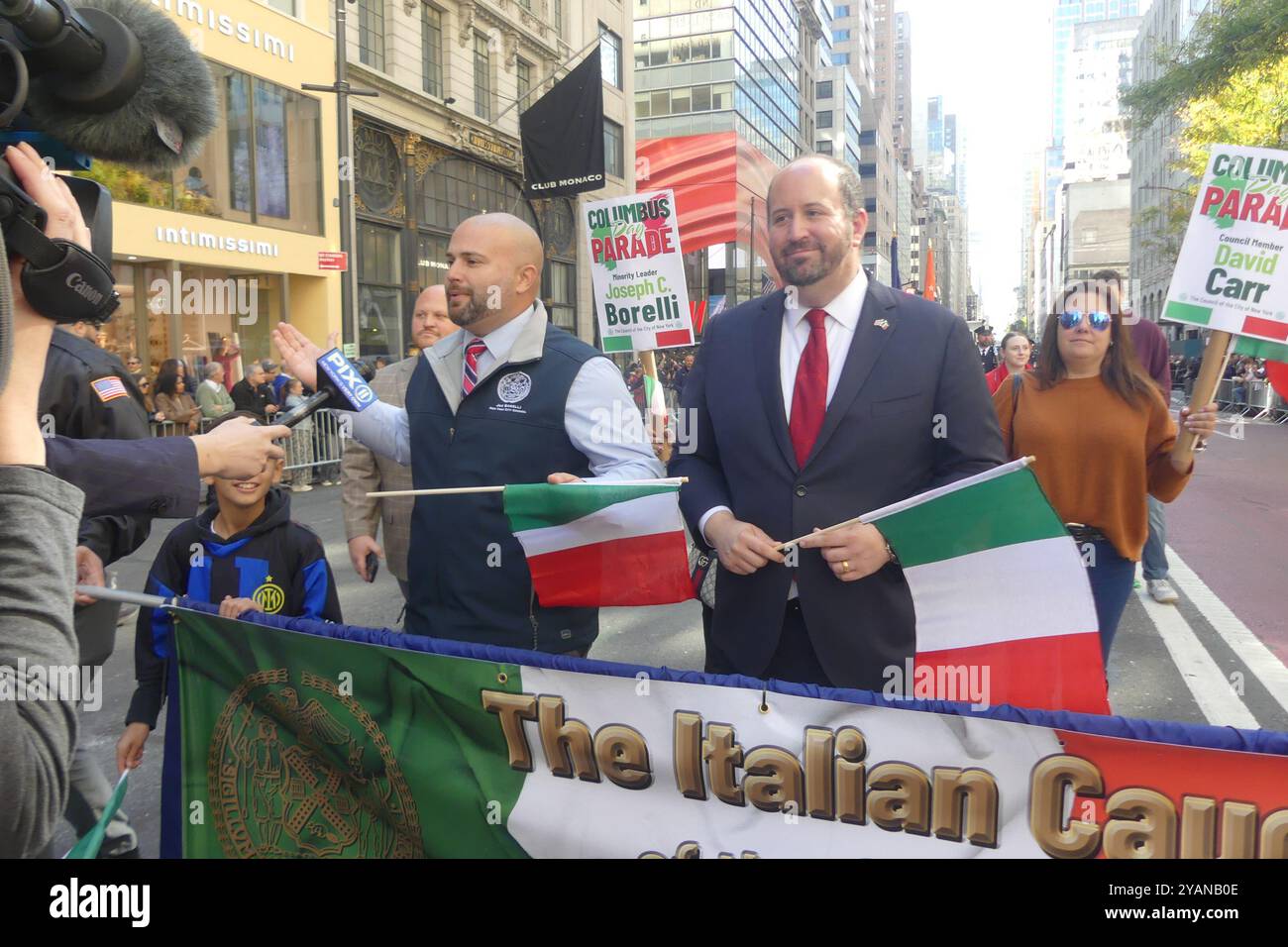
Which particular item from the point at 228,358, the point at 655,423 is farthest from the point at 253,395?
the point at 655,423

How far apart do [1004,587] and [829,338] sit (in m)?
0.88

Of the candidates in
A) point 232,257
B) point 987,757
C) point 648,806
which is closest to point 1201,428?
point 987,757

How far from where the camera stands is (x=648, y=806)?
2174 millimetres

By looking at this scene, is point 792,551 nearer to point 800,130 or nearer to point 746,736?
point 746,736

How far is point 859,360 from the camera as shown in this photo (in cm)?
275

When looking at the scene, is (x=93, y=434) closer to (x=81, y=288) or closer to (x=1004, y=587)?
(x=81, y=288)

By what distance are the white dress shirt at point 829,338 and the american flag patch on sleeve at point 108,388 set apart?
68.9 inches

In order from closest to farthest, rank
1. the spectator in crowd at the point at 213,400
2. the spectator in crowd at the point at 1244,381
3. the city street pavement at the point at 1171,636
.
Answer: the city street pavement at the point at 1171,636, the spectator in crowd at the point at 213,400, the spectator in crowd at the point at 1244,381

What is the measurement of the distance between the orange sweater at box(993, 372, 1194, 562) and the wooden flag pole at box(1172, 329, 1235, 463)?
3.0 inches

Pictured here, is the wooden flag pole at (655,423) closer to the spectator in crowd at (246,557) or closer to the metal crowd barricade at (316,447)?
the spectator in crowd at (246,557)

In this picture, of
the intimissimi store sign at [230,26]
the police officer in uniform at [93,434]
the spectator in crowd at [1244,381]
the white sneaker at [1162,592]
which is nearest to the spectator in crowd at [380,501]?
the police officer in uniform at [93,434]

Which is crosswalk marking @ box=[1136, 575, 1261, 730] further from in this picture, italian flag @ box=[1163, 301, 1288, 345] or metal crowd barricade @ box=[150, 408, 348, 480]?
metal crowd barricade @ box=[150, 408, 348, 480]

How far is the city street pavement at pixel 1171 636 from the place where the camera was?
15.2ft

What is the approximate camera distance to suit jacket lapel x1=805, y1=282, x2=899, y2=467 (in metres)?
2.71
